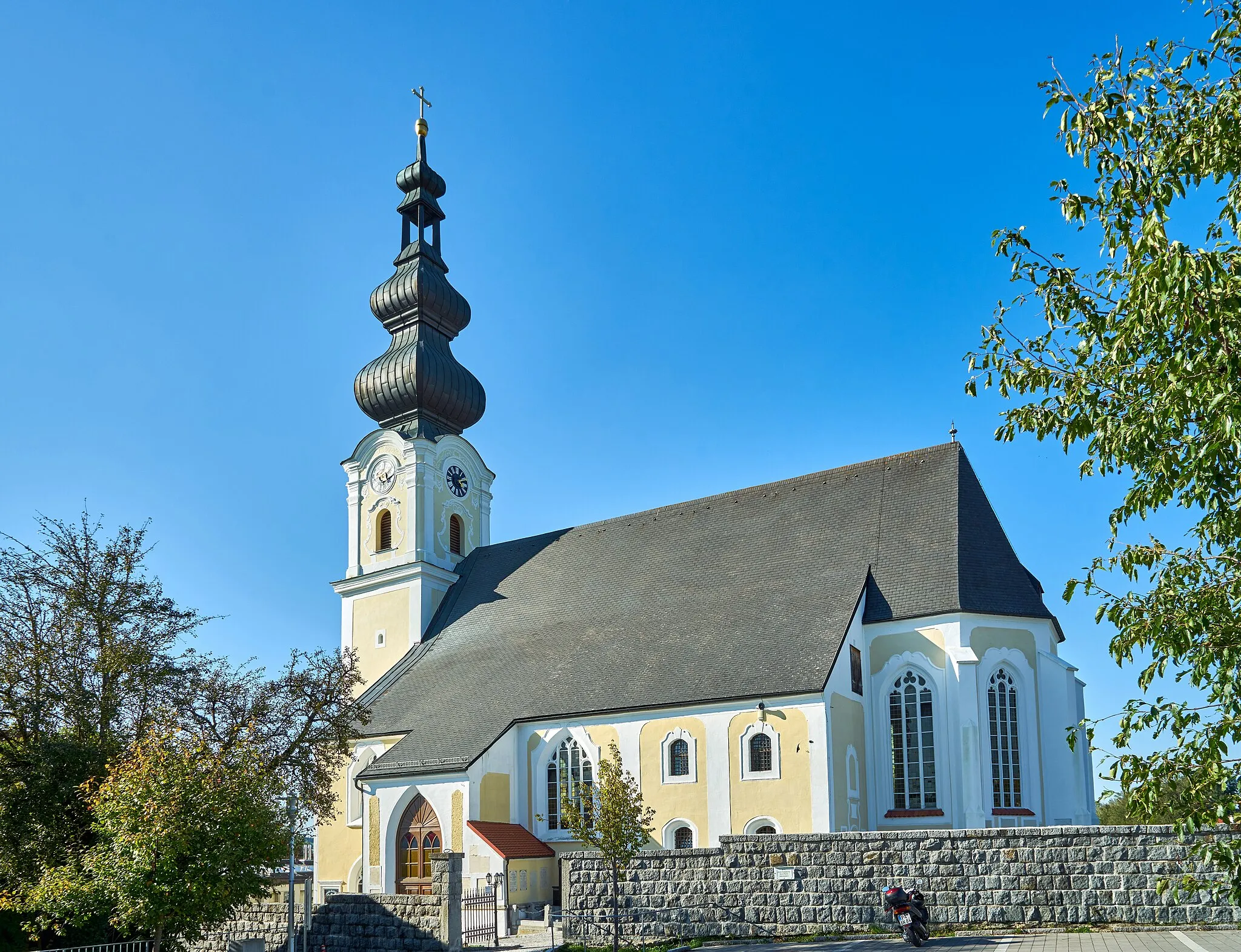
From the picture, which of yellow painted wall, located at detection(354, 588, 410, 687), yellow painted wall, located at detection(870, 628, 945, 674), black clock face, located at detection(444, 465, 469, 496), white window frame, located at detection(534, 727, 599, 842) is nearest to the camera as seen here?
yellow painted wall, located at detection(870, 628, 945, 674)

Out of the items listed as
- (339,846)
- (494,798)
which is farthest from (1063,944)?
(339,846)

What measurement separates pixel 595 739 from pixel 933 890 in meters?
12.6

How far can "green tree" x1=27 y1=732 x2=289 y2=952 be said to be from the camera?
16938mm

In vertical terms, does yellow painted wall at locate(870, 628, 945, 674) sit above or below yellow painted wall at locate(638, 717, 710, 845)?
above

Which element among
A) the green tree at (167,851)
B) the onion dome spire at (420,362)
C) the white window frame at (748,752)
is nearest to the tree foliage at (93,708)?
the green tree at (167,851)

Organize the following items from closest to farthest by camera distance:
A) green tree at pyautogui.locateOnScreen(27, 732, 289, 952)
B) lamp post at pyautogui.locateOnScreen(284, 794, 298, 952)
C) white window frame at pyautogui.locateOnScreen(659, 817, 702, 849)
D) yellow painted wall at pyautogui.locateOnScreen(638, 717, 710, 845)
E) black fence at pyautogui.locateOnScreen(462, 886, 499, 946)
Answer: green tree at pyautogui.locateOnScreen(27, 732, 289, 952), lamp post at pyautogui.locateOnScreen(284, 794, 298, 952), black fence at pyautogui.locateOnScreen(462, 886, 499, 946), yellow painted wall at pyautogui.locateOnScreen(638, 717, 710, 845), white window frame at pyautogui.locateOnScreen(659, 817, 702, 849)

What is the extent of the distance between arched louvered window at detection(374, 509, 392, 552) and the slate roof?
18.3ft

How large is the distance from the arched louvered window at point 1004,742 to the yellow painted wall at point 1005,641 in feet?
2.06

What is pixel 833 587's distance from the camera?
29047mm

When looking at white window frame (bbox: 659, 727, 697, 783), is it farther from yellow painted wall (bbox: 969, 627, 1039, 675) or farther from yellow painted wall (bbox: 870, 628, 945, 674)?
yellow painted wall (bbox: 969, 627, 1039, 675)

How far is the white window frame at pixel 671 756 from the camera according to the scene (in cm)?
2698

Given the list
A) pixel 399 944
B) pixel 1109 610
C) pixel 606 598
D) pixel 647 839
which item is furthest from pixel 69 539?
pixel 1109 610

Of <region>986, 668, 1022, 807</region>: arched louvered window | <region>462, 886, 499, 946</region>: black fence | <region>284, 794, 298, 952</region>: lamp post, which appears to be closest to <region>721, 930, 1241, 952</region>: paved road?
<region>462, 886, 499, 946</region>: black fence

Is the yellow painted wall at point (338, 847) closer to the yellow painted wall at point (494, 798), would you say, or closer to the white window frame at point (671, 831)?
the yellow painted wall at point (494, 798)
